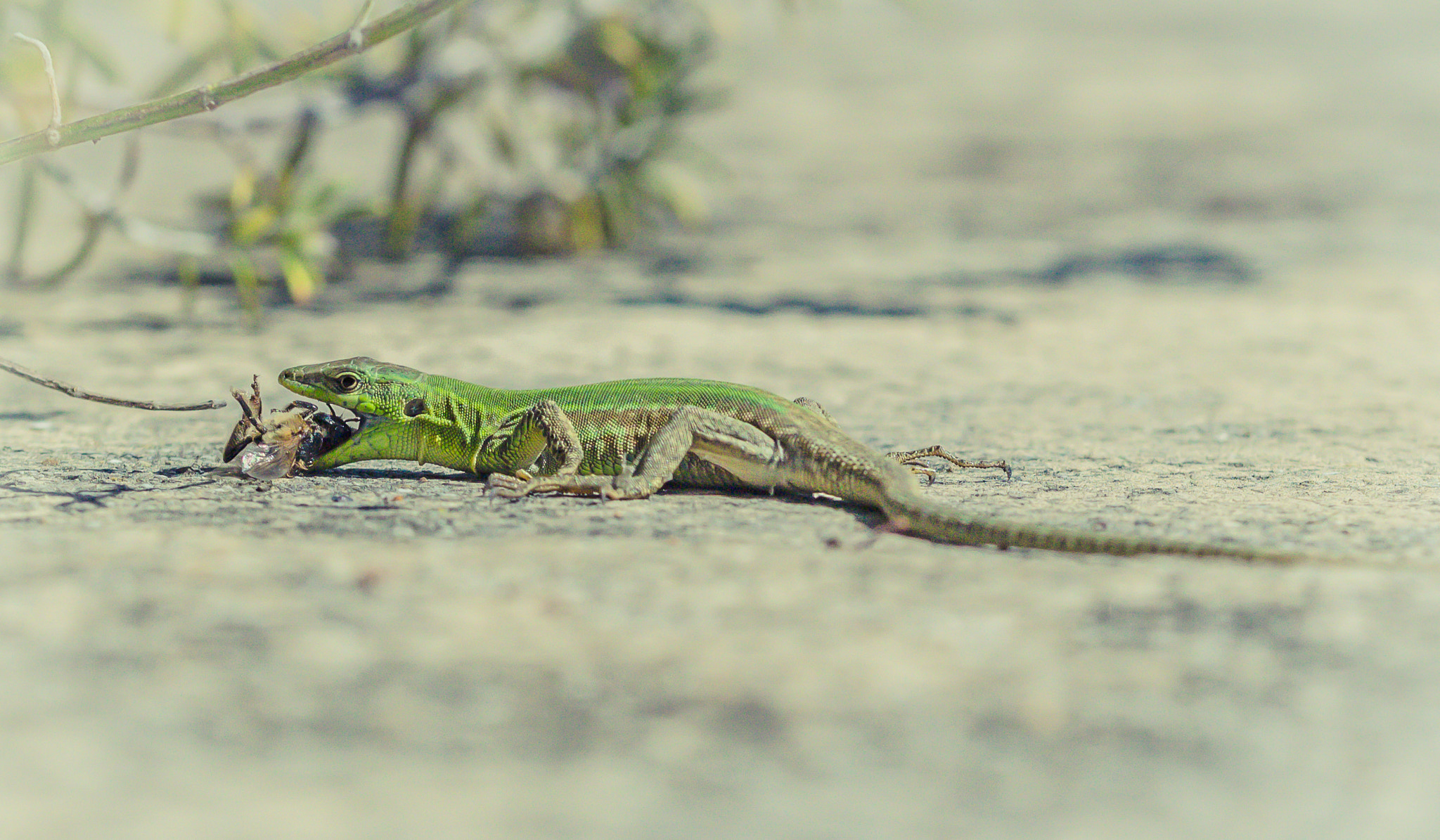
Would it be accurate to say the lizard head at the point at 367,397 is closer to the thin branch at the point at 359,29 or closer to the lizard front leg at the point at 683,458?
the lizard front leg at the point at 683,458

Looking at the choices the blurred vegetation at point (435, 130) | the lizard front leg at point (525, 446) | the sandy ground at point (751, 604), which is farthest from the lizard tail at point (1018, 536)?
the blurred vegetation at point (435, 130)

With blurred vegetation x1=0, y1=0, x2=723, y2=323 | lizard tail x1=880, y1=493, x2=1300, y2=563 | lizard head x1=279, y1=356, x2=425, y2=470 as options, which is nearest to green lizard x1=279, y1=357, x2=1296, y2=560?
lizard head x1=279, y1=356, x2=425, y2=470

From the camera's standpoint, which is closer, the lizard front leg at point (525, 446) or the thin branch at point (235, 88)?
the thin branch at point (235, 88)

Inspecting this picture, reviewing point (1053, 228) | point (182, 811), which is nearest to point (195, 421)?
point (182, 811)

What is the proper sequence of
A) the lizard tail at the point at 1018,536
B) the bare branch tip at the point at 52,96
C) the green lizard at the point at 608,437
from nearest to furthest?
the lizard tail at the point at 1018,536 → the bare branch tip at the point at 52,96 → the green lizard at the point at 608,437

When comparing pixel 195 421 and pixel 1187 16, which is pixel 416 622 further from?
pixel 1187 16

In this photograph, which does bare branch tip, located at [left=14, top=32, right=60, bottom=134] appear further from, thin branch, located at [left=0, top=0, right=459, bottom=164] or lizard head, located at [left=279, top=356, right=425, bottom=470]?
lizard head, located at [left=279, top=356, right=425, bottom=470]

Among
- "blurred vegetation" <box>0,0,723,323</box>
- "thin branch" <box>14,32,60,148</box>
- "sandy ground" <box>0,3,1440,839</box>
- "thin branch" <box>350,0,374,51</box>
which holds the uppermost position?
"blurred vegetation" <box>0,0,723,323</box>
